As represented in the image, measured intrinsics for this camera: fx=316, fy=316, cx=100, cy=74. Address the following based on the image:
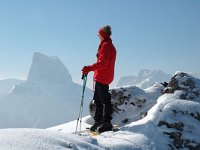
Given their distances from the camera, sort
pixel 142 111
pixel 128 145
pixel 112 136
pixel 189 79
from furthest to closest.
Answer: pixel 142 111 → pixel 189 79 → pixel 112 136 → pixel 128 145

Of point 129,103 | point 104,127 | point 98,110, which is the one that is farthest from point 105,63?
point 129,103

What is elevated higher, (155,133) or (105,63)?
(105,63)

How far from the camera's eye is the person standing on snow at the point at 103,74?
1127 cm

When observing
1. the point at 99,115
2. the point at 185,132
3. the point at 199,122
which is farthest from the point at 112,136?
the point at 199,122

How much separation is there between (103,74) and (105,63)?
597 millimetres

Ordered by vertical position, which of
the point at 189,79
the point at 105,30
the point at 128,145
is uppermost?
the point at 105,30

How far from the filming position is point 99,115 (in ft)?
40.1

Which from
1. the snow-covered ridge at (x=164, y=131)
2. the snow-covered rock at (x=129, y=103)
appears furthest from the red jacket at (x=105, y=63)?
the snow-covered rock at (x=129, y=103)

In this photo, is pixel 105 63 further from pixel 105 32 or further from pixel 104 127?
pixel 104 127

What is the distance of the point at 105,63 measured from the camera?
11.3 m

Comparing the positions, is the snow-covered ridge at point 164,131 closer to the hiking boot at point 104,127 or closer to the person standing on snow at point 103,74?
the hiking boot at point 104,127

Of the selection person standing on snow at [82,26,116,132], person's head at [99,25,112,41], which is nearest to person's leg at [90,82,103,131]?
person standing on snow at [82,26,116,132]

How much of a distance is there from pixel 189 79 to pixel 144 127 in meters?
4.50

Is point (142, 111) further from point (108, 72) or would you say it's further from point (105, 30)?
point (105, 30)
